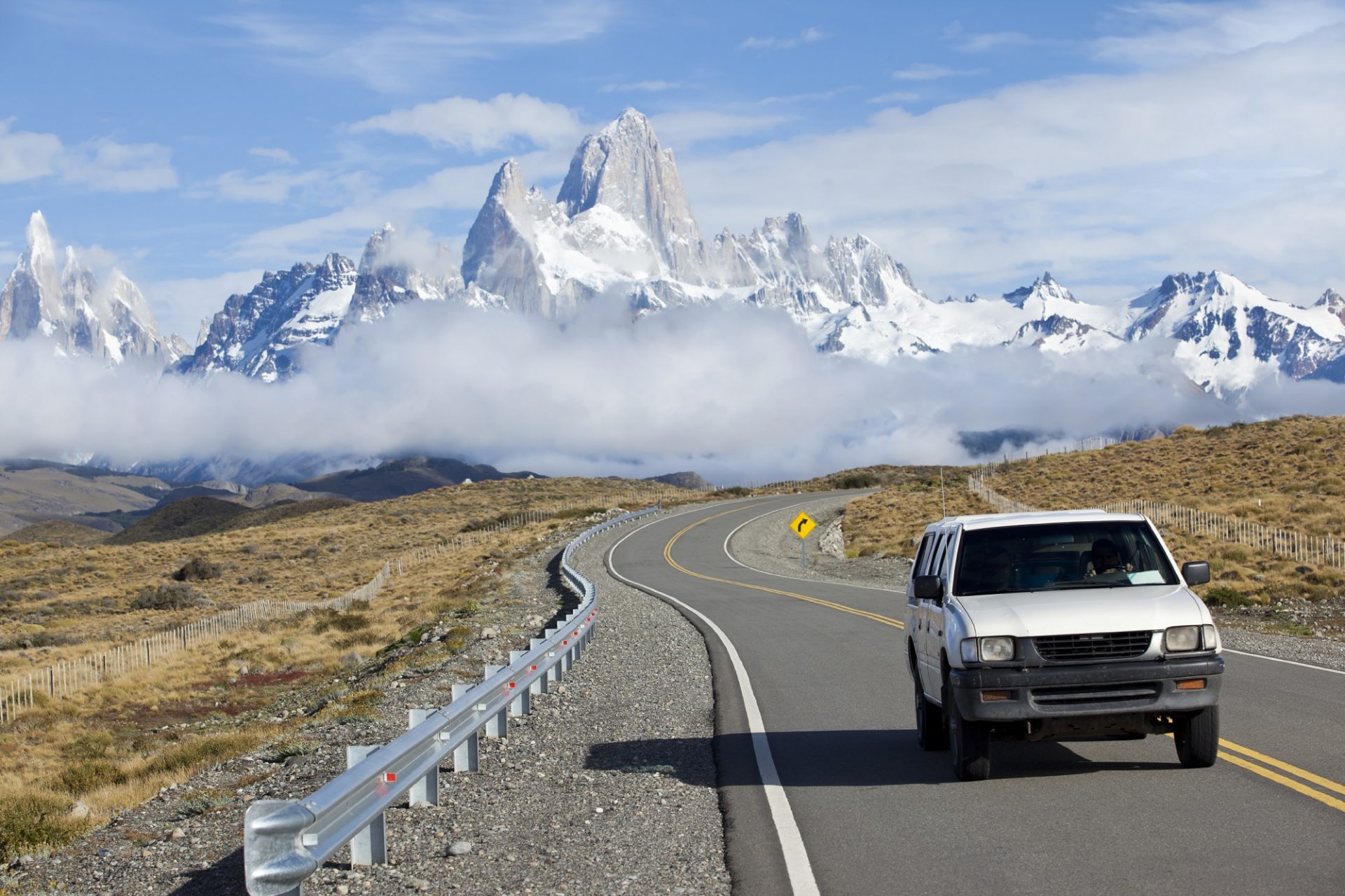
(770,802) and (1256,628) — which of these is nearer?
(770,802)

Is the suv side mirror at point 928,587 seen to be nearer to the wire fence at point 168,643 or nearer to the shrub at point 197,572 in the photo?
the wire fence at point 168,643

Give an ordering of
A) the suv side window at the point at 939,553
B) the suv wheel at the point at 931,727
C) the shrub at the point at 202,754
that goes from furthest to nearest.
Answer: the shrub at the point at 202,754, the suv side window at the point at 939,553, the suv wheel at the point at 931,727

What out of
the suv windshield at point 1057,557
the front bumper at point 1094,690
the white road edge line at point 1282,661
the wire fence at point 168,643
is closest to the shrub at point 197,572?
the wire fence at point 168,643

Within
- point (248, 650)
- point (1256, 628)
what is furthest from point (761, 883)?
point (248, 650)

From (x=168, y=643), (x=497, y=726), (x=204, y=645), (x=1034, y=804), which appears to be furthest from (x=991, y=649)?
(x=168, y=643)

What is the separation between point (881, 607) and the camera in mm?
27312

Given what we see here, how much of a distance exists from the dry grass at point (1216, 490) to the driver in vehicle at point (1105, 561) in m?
17.7

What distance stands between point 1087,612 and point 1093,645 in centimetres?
23

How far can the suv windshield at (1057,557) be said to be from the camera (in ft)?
31.4

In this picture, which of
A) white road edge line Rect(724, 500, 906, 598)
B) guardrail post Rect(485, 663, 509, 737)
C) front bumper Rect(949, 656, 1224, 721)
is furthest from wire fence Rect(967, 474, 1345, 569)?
front bumper Rect(949, 656, 1224, 721)

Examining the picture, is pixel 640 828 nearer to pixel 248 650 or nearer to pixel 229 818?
pixel 229 818

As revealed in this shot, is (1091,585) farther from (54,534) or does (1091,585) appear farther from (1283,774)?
(54,534)

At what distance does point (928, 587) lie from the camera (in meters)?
9.48

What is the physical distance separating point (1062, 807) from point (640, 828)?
2740 millimetres
